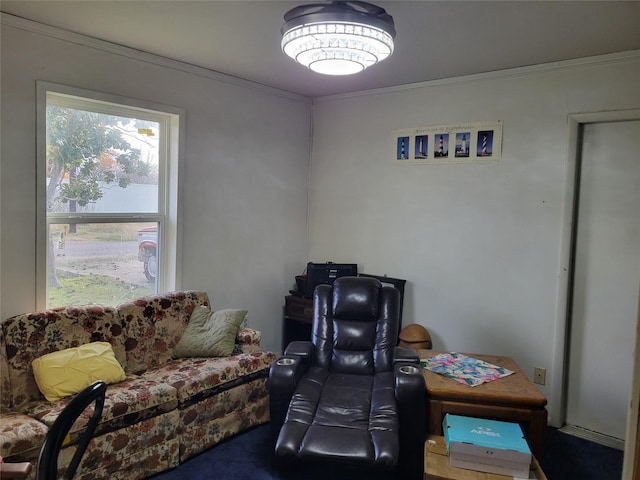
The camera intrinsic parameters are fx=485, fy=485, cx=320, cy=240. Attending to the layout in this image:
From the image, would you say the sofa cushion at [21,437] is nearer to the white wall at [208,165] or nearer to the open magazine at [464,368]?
the white wall at [208,165]

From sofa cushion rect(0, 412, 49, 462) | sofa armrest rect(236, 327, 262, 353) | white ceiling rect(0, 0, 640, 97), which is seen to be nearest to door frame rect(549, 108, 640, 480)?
white ceiling rect(0, 0, 640, 97)

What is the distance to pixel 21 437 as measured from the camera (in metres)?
2.15

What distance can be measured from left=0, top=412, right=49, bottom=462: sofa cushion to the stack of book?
1848 millimetres

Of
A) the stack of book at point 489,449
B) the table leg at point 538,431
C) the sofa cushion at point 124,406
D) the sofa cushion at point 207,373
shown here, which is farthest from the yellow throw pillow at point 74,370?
the table leg at point 538,431

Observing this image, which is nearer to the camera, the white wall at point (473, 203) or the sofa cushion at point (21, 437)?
the sofa cushion at point (21, 437)

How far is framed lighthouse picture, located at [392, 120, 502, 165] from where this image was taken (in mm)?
3623

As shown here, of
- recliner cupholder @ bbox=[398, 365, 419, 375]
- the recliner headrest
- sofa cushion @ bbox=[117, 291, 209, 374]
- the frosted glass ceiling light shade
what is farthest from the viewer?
the recliner headrest

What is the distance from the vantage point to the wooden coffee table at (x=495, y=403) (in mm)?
2502

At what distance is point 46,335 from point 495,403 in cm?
→ 250

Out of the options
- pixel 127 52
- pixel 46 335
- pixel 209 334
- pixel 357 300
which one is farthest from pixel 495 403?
pixel 127 52

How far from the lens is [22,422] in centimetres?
227

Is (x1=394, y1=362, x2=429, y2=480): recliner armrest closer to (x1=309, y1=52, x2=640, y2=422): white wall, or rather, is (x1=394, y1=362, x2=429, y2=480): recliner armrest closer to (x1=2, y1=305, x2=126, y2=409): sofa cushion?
(x1=309, y1=52, x2=640, y2=422): white wall

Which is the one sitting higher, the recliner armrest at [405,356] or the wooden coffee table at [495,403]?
the recliner armrest at [405,356]

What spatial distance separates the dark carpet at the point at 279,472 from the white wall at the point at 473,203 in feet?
1.11
